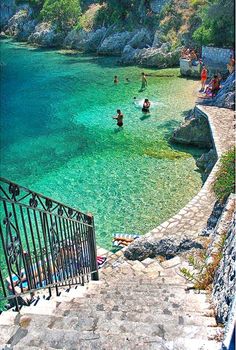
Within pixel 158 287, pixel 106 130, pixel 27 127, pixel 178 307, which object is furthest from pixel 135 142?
pixel 178 307

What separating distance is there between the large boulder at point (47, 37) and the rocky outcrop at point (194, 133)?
38.1 m

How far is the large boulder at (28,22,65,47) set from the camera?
178 ft

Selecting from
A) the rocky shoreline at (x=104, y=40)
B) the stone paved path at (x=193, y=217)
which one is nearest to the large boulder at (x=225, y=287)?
the stone paved path at (x=193, y=217)

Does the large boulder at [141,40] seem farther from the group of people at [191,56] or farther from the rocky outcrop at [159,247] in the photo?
the rocky outcrop at [159,247]

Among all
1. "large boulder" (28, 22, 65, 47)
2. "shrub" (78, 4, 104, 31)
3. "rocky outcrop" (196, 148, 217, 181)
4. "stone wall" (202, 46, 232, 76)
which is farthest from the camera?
"large boulder" (28, 22, 65, 47)

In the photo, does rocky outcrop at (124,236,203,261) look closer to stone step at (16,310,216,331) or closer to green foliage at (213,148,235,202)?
green foliage at (213,148,235,202)

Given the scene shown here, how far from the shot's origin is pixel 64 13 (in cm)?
5372

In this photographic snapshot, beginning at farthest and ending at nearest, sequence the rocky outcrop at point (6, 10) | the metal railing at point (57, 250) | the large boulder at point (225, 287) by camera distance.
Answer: the rocky outcrop at point (6, 10) < the metal railing at point (57, 250) < the large boulder at point (225, 287)

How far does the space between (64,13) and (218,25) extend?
94.5ft

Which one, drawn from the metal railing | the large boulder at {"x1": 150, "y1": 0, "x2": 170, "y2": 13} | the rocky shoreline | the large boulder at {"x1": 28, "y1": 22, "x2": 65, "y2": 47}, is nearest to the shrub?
the rocky shoreline

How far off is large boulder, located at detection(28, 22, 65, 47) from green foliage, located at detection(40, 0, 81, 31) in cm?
107

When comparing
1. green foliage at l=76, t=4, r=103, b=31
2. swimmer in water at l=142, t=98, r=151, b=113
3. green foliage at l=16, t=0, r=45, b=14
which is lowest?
swimmer in water at l=142, t=98, r=151, b=113

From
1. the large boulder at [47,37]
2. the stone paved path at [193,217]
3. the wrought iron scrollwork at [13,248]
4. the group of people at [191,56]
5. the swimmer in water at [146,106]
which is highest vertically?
the large boulder at [47,37]

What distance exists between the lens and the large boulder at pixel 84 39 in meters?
49.3
